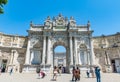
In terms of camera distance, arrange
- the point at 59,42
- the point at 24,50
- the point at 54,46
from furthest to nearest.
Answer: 1. the point at 24,50
2. the point at 54,46
3. the point at 59,42

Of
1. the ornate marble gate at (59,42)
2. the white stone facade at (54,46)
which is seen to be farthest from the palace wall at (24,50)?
the ornate marble gate at (59,42)

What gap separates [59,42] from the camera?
34.4m

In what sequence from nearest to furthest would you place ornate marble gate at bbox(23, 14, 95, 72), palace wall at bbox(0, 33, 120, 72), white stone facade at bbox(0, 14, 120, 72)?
ornate marble gate at bbox(23, 14, 95, 72)
white stone facade at bbox(0, 14, 120, 72)
palace wall at bbox(0, 33, 120, 72)

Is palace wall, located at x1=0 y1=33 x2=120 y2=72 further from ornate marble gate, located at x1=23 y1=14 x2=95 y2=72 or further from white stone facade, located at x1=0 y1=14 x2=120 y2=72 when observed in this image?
ornate marble gate, located at x1=23 y1=14 x2=95 y2=72

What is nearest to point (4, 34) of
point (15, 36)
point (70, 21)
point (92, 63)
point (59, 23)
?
point (15, 36)

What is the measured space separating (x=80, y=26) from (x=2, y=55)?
2188 centimetres

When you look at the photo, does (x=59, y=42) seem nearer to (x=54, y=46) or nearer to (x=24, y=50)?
(x=54, y=46)

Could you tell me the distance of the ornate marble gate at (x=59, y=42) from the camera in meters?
31.4

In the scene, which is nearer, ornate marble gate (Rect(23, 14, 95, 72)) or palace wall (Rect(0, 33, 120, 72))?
ornate marble gate (Rect(23, 14, 95, 72))

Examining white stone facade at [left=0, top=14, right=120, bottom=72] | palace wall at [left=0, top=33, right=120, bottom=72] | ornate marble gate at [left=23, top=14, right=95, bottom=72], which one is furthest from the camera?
palace wall at [left=0, top=33, right=120, bottom=72]

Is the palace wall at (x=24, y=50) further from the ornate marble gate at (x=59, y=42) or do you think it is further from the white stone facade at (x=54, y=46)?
the ornate marble gate at (x=59, y=42)

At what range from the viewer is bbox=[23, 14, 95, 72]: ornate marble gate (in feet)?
103

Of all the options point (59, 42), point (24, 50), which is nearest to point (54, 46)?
point (59, 42)

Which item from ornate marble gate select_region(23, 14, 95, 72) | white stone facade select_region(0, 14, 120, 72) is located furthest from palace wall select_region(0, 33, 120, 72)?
ornate marble gate select_region(23, 14, 95, 72)
